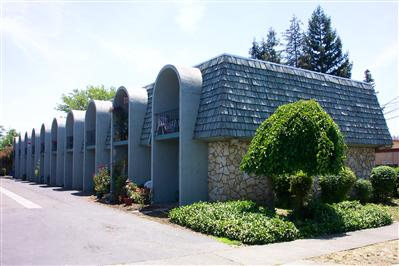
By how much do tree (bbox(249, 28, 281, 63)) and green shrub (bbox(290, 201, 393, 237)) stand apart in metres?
37.1

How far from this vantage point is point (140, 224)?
11836 mm

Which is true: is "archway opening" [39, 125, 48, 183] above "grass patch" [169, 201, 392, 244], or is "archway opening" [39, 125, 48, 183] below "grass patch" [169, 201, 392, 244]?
above

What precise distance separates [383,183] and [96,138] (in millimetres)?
14532

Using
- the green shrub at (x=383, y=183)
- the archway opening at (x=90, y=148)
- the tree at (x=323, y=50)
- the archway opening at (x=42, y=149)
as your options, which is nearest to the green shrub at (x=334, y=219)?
the green shrub at (x=383, y=183)

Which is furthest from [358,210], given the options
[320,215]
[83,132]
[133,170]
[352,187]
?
[83,132]

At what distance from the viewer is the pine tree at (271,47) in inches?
1889

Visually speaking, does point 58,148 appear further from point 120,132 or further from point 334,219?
point 334,219

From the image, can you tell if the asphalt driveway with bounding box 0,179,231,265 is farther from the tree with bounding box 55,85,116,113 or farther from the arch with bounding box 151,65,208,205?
the tree with bounding box 55,85,116,113

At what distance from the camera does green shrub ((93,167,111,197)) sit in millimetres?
18906

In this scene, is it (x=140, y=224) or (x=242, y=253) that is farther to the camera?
(x=140, y=224)

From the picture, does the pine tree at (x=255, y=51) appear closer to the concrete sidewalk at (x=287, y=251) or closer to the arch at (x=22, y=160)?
the arch at (x=22, y=160)

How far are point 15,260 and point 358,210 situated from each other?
10137mm

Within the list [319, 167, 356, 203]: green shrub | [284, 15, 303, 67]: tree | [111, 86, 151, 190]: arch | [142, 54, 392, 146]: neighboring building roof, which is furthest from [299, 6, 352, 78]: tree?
[319, 167, 356, 203]: green shrub

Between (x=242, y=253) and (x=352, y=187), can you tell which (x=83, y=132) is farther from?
(x=242, y=253)
